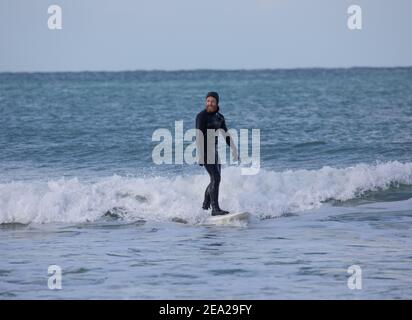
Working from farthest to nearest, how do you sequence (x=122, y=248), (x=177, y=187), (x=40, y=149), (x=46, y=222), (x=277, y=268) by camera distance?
(x=40, y=149) → (x=177, y=187) → (x=46, y=222) → (x=122, y=248) → (x=277, y=268)

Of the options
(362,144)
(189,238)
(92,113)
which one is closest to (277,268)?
(189,238)

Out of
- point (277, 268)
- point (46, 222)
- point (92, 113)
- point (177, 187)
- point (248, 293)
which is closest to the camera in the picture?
point (248, 293)

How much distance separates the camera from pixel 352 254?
1222 centimetres

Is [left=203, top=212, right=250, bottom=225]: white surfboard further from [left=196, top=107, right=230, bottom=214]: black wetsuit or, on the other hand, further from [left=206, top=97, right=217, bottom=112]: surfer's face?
[left=206, top=97, right=217, bottom=112]: surfer's face

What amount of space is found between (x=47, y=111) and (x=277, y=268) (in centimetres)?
3202

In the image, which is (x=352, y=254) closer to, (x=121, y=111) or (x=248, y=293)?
(x=248, y=293)

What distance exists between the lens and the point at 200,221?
49.6 ft

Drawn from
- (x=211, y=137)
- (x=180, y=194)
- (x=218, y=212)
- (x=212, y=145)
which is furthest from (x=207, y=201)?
(x=180, y=194)

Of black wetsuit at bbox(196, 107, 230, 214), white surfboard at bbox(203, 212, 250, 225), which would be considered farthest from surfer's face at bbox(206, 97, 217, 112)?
white surfboard at bbox(203, 212, 250, 225)

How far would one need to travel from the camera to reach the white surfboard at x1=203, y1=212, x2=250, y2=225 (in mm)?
14726

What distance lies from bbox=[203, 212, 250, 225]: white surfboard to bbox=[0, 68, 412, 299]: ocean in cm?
13

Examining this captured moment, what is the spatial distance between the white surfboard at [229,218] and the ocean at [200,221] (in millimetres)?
135

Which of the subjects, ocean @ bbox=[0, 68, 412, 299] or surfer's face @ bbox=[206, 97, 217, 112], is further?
surfer's face @ bbox=[206, 97, 217, 112]

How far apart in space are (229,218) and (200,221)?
0.65 meters
